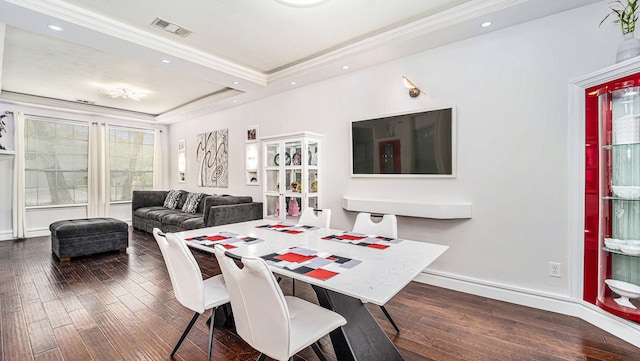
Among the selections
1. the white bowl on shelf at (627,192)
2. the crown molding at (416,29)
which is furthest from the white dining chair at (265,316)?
the crown molding at (416,29)

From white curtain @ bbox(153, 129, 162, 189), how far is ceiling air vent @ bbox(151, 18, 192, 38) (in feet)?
16.9

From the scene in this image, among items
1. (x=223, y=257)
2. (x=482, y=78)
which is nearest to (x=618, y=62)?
(x=482, y=78)

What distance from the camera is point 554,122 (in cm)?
253

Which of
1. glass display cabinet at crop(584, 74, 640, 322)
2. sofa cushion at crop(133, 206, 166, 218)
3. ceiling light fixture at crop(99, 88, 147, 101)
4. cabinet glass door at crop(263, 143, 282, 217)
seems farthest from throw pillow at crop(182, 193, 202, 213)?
glass display cabinet at crop(584, 74, 640, 322)

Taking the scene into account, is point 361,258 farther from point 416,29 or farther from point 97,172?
point 97,172

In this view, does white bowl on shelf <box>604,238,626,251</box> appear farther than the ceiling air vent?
No

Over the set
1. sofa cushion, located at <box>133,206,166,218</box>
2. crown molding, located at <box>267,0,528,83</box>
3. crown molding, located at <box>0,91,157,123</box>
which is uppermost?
crown molding, located at <box>0,91,157,123</box>

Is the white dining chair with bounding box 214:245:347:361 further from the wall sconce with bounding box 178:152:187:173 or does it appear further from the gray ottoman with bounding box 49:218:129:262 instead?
the wall sconce with bounding box 178:152:187:173

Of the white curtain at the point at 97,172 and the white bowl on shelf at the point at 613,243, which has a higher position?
the white curtain at the point at 97,172

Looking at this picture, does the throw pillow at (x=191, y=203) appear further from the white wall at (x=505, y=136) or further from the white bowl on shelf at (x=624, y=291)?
the white bowl on shelf at (x=624, y=291)

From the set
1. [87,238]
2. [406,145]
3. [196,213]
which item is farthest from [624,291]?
[87,238]

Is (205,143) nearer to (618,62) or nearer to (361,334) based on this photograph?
(361,334)

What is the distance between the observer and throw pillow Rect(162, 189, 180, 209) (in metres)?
6.38

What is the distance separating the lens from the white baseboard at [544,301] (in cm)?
209
